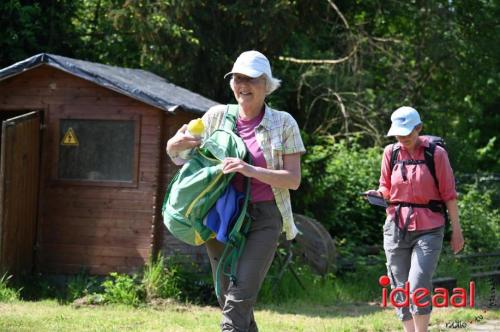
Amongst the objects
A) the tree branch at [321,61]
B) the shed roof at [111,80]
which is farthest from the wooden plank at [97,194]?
the tree branch at [321,61]

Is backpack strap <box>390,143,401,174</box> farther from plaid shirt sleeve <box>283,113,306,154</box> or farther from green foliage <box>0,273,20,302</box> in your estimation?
green foliage <box>0,273,20,302</box>

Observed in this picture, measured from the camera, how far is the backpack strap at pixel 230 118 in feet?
18.6

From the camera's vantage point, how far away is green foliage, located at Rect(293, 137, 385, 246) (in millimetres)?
14625

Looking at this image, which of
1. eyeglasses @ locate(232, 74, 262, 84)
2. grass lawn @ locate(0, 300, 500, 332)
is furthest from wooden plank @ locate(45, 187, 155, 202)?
eyeglasses @ locate(232, 74, 262, 84)

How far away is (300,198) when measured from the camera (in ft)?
48.0

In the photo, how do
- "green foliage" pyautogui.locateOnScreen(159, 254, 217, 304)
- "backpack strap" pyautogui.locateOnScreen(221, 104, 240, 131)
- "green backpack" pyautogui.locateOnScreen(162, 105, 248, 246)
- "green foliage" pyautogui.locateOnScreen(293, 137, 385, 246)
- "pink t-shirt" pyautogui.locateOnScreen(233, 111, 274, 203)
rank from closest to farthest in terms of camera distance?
"green backpack" pyautogui.locateOnScreen(162, 105, 248, 246) → "pink t-shirt" pyautogui.locateOnScreen(233, 111, 274, 203) → "backpack strap" pyautogui.locateOnScreen(221, 104, 240, 131) → "green foliage" pyautogui.locateOnScreen(159, 254, 217, 304) → "green foliage" pyautogui.locateOnScreen(293, 137, 385, 246)

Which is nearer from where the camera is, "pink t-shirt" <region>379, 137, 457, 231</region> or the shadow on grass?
"pink t-shirt" <region>379, 137, 457, 231</region>

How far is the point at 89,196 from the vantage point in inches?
444

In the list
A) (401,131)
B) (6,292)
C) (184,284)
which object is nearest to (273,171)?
(401,131)

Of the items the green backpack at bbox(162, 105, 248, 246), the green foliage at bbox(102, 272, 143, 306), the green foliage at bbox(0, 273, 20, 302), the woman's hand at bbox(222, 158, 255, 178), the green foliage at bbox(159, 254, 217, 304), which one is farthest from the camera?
the green foliage at bbox(159, 254, 217, 304)

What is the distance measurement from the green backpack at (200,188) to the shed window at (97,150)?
18.7ft

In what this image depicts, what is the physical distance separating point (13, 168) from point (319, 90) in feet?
28.2

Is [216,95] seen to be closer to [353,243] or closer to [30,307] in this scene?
[353,243]

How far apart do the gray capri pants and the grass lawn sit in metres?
1.85
